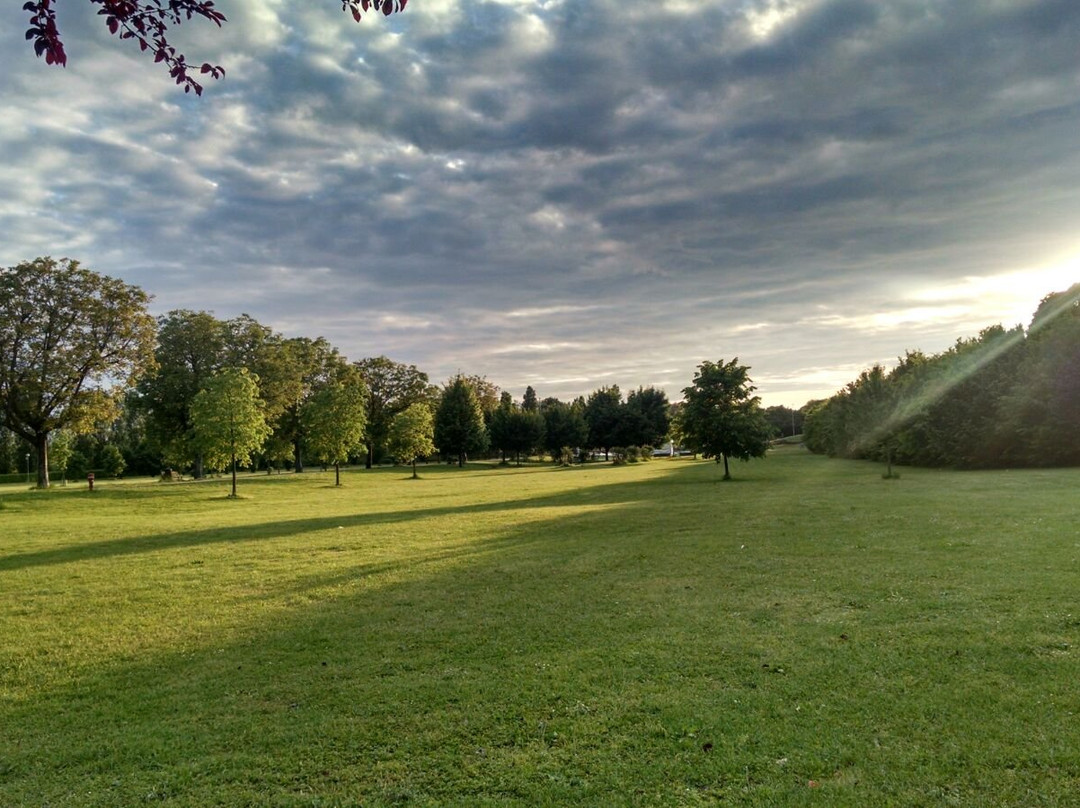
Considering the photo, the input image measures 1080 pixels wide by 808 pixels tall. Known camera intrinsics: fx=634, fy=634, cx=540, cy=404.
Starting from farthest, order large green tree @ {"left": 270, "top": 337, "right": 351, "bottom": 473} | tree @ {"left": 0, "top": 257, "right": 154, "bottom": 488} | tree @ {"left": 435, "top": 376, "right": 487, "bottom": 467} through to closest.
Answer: tree @ {"left": 435, "top": 376, "right": 487, "bottom": 467}, large green tree @ {"left": 270, "top": 337, "right": 351, "bottom": 473}, tree @ {"left": 0, "top": 257, "right": 154, "bottom": 488}

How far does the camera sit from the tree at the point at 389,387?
270ft

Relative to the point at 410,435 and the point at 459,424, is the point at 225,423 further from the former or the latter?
the point at 459,424

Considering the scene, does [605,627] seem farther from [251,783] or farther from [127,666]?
[127,666]

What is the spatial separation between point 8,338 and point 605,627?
1525 inches

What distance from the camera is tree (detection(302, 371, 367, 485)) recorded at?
50469 millimetres

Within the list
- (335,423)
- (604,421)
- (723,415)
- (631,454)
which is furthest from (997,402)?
(604,421)

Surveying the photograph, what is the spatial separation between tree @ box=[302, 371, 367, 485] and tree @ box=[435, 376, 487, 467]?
24.6m

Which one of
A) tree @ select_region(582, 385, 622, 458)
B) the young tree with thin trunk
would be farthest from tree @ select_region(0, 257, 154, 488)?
tree @ select_region(582, 385, 622, 458)

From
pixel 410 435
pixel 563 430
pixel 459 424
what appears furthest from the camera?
pixel 563 430

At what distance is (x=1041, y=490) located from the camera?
22.3 metres

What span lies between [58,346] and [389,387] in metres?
49.7

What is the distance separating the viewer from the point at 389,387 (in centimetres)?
8369

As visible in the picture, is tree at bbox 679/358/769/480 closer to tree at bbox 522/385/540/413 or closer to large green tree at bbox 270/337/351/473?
large green tree at bbox 270/337/351/473

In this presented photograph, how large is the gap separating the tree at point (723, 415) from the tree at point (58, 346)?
33.0 meters
